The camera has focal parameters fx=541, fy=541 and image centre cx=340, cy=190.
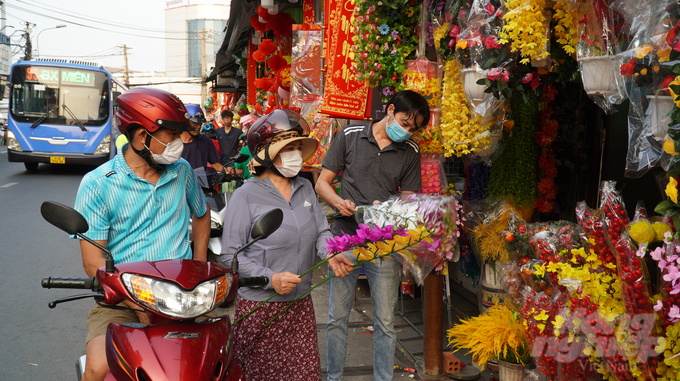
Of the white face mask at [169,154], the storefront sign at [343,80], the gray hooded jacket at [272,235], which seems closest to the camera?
the white face mask at [169,154]

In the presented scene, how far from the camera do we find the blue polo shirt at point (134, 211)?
229 centimetres

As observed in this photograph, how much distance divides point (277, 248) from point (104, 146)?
14719mm

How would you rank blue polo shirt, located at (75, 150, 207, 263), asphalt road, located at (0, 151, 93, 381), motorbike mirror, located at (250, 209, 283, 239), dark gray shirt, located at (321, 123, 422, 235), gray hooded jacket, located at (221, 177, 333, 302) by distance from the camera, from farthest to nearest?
asphalt road, located at (0, 151, 93, 381), dark gray shirt, located at (321, 123, 422, 235), gray hooded jacket, located at (221, 177, 333, 302), blue polo shirt, located at (75, 150, 207, 263), motorbike mirror, located at (250, 209, 283, 239)

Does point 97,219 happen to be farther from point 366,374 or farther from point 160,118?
point 366,374

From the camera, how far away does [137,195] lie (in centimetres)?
241

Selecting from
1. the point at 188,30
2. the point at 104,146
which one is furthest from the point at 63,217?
the point at 188,30

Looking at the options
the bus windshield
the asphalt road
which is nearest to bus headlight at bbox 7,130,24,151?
the bus windshield

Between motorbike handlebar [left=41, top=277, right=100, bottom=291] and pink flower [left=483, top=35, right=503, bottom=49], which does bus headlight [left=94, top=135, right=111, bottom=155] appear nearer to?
pink flower [left=483, top=35, right=503, bottom=49]

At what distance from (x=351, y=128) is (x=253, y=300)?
1.56 m

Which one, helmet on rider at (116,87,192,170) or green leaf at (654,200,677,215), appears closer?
green leaf at (654,200,677,215)

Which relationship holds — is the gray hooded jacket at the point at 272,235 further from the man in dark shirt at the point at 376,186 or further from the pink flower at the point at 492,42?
the pink flower at the point at 492,42

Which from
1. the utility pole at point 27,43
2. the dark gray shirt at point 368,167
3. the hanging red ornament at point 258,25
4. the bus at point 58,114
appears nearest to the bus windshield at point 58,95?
the bus at point 58,114

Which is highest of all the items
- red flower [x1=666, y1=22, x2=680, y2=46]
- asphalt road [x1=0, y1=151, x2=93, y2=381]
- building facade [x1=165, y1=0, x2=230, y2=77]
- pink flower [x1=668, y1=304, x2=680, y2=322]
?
building facade [x1=165, y1=0, x2=230, y2=77]

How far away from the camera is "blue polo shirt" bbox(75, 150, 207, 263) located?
2.29 meters
